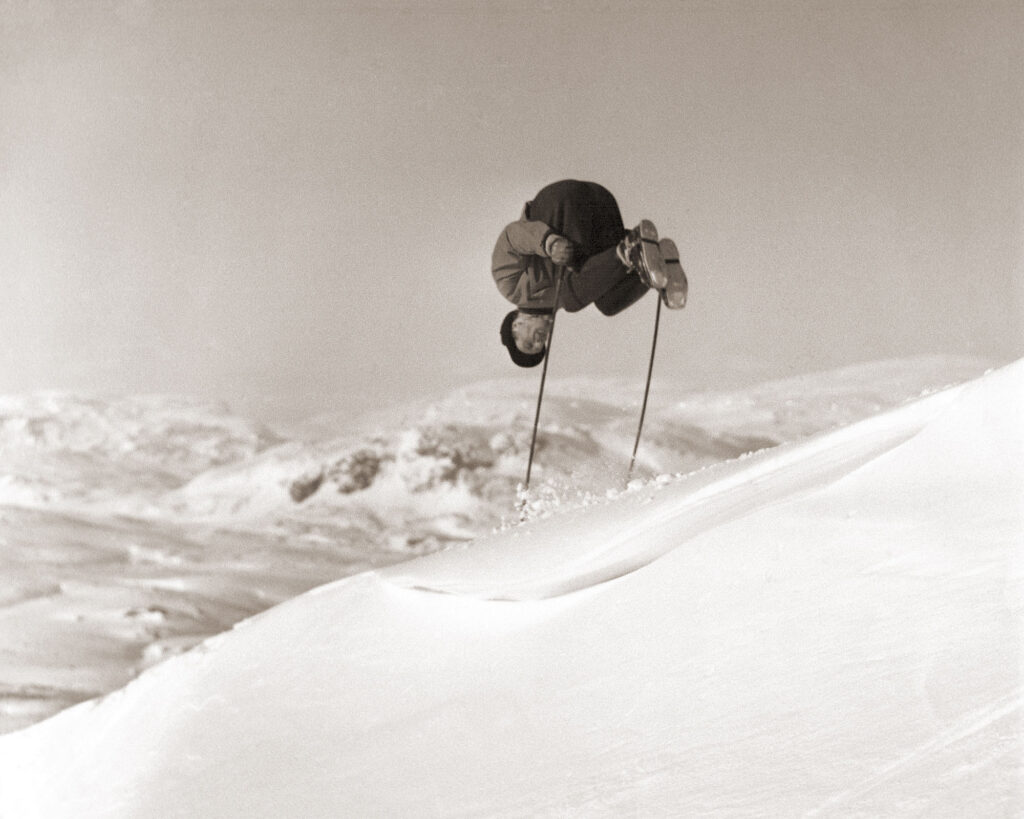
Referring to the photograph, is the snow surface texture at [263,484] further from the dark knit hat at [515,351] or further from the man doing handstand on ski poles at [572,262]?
the man doing handstand on ski poles at [572,262]

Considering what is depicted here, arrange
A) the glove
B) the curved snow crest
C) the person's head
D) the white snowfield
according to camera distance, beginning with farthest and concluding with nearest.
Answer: the person's head
the glove
the curved snow crest
the white snowfield

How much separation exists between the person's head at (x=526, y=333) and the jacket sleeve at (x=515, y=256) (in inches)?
1.4

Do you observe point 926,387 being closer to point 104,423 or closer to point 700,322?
point 700,322

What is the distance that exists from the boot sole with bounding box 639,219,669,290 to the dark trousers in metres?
0.04

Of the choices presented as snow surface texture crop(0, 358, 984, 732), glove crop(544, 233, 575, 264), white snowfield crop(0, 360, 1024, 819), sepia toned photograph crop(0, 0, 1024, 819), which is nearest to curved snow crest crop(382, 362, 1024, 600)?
white snowfield crop(0, 360, 1024, 819)

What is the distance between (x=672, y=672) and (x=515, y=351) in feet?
3.78

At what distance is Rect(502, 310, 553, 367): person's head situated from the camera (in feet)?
6.79

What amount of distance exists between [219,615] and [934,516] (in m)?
1.36

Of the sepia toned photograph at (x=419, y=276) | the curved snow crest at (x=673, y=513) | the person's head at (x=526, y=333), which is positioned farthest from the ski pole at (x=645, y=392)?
the curved snow crest at (x=673, y=513)

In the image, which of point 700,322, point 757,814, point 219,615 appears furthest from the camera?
point 700,322

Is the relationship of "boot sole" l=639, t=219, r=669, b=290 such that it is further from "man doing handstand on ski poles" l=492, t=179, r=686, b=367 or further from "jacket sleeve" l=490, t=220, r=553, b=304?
"jacket sleeve" l=490, t=220, r=553, b=304

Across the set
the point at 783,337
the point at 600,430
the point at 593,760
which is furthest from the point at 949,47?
the point at 593,760

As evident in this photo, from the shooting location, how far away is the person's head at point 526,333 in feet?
6.79

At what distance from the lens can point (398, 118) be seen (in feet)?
6.83
